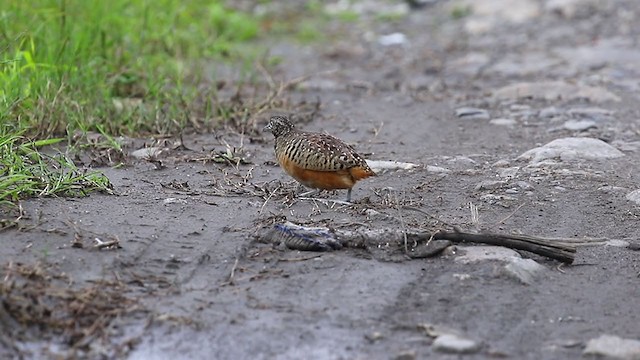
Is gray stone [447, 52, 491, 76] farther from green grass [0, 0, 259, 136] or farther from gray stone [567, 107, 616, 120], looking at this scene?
green grass [0, 0, 259, 136]

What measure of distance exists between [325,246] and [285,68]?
569 centimetres

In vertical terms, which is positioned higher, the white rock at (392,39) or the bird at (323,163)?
the bird at (323,163)

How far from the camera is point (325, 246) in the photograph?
4.77 meters

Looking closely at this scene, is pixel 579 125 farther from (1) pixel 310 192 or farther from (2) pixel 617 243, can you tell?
(1) pixel 310 192

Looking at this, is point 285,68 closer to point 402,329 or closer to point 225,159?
point 225,159

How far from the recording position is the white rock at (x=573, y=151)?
6590 mm

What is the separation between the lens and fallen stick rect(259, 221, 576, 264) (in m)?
4.78

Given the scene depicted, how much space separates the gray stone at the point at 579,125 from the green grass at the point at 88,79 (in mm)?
2496

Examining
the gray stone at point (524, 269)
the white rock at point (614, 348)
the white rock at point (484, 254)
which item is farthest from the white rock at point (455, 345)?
the white rock at point (484, 254)

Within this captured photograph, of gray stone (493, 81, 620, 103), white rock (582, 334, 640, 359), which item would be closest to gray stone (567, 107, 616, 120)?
gray stone (493, 81, 620, 103)

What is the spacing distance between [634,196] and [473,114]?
2444 millimetres

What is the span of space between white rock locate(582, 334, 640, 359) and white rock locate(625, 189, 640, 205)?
193cm

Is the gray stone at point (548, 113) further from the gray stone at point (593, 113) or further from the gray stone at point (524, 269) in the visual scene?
the gray stone at point (524, 269)

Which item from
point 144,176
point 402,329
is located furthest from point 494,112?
point 402,329
